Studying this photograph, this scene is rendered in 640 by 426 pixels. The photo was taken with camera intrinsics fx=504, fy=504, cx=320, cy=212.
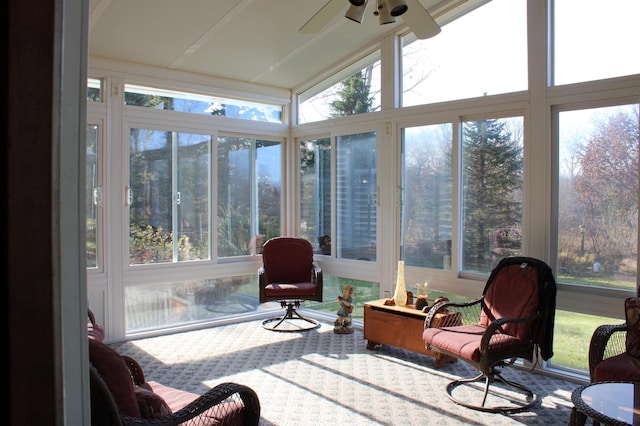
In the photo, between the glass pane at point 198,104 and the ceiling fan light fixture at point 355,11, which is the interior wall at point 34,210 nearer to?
the ceiling fan light fixture at point 355,11

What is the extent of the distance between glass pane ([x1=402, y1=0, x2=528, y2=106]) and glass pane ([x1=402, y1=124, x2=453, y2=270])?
1.27 ft

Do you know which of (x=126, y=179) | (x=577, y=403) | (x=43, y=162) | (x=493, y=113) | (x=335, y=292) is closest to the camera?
(x=43, y=162)

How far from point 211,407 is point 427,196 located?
3.49m

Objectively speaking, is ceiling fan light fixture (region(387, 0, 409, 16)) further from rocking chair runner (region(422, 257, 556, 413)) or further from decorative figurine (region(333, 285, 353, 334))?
decorative figurine (region(333, 285, 353, 334))

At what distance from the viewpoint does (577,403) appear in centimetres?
238

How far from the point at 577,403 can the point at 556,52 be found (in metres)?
2.93

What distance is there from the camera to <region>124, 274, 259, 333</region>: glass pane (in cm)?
544

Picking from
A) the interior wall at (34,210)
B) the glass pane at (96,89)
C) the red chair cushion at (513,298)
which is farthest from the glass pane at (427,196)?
the interior wall at (34,210)

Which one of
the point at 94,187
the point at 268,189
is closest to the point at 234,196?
the point at 268,189

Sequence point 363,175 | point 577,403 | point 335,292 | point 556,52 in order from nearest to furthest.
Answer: point 577,403, point 556,52, point 363,175, point 335,292

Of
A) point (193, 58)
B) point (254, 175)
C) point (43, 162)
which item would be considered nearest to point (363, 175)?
point (254, 175)

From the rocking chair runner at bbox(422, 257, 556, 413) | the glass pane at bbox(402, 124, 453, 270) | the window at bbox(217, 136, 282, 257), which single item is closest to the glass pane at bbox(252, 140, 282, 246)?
the window at bbox(217, 136, 282, 257)

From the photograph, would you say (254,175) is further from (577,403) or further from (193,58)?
(577,403)

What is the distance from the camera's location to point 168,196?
5.59m
